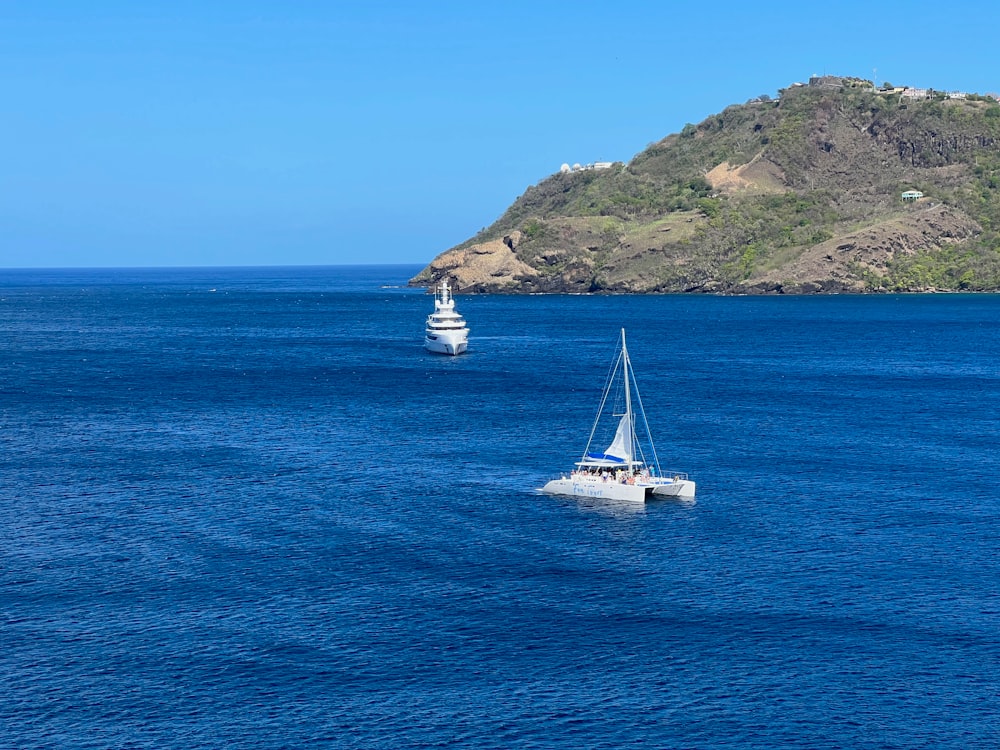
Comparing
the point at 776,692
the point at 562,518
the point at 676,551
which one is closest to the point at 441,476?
the point at 562,518

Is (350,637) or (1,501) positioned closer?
(350,637)

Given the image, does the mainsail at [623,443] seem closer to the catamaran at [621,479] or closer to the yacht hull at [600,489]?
the catamaran at [621,479]

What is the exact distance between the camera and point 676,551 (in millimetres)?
82688

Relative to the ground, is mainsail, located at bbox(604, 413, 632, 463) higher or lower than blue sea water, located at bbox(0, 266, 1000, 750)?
higher

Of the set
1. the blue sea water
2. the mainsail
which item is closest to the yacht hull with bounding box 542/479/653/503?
the blue sea water

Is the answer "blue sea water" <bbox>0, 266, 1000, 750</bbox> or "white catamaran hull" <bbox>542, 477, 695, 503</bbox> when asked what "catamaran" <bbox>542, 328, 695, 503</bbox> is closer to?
"white catamaran hull" <bbox>542, 477, 695, 503</bbox>

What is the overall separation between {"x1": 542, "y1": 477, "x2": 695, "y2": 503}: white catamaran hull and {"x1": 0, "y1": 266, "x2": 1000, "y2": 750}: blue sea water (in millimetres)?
1645

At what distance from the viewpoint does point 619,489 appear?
319ft

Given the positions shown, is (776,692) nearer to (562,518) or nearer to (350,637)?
(350,637)

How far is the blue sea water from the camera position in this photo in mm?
58094

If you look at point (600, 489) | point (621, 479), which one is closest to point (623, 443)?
point (621, 479)

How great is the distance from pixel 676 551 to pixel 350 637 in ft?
81.1

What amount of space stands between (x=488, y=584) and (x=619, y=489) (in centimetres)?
2413

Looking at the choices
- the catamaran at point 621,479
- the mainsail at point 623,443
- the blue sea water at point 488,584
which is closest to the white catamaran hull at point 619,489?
the catamaran at point 621,479
